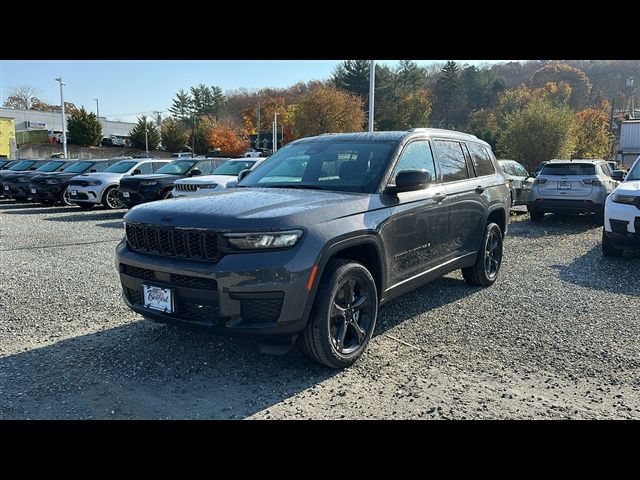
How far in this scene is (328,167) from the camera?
189 inches

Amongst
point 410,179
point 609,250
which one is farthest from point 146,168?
point 410,179

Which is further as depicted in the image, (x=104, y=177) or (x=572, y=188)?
(x=104, y=177)

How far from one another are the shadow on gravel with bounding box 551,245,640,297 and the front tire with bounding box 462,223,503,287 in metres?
1.09

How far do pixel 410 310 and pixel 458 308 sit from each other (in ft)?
1.78

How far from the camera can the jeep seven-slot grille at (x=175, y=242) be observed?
11.7ft

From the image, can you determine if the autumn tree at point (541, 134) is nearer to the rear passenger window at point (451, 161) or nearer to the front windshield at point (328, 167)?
the rear passenger window at point (451, 161)

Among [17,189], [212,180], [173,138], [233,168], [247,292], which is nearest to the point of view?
[247,292]

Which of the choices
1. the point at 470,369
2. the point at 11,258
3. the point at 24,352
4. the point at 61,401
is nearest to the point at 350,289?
the point at 470,369

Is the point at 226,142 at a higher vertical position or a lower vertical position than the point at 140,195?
higher

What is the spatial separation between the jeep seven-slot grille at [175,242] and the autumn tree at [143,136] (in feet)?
228

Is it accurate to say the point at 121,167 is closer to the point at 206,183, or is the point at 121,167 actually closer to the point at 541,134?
the point at 206,183

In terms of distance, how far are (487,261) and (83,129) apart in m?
65.8

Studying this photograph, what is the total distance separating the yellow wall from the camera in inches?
2048

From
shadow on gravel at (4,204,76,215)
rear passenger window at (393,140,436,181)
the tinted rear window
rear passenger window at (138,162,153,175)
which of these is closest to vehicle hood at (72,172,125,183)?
rear passenger window at (138,162,153,175)
